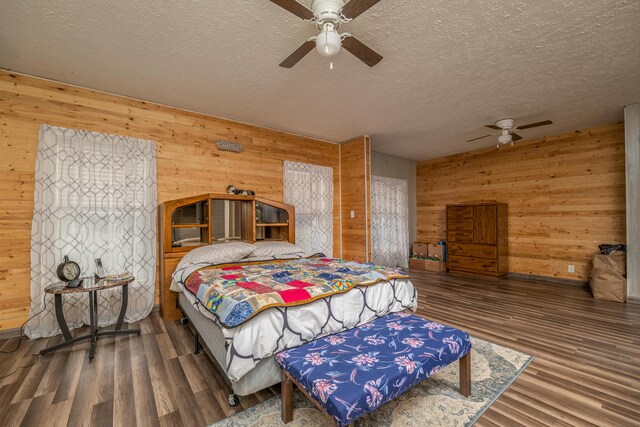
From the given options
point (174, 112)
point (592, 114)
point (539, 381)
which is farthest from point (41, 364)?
point (592, 114)

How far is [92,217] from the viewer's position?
9.85 ft

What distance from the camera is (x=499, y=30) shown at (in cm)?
214

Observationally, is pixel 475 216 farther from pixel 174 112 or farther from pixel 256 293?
pixel 174 112

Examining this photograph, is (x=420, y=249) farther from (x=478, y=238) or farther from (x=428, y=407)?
(x=428, y=407)

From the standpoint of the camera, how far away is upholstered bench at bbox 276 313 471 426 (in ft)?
4.03

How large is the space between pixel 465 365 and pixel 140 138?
4.02 m

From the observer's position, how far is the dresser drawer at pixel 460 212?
18.0ft

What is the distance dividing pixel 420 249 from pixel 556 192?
274cm

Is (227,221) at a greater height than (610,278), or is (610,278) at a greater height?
(227,221)

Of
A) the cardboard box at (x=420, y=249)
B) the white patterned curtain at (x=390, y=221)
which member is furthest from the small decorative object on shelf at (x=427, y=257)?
the white patterned curtain at (x=390, y=221)

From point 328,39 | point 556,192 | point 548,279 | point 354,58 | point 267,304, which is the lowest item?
point 548,279

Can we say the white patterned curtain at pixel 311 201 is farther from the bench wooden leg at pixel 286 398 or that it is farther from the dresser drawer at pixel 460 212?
the bench wooden leg at pixel 286 398

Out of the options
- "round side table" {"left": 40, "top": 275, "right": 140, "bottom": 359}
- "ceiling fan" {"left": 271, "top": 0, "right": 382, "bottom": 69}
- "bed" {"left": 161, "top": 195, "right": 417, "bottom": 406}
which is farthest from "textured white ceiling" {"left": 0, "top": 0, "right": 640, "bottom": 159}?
"round side table" {"left": 40, "top": 275, "right": 140, "bottom": 359}

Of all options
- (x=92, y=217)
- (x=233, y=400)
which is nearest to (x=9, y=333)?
(x=92, y=217)
